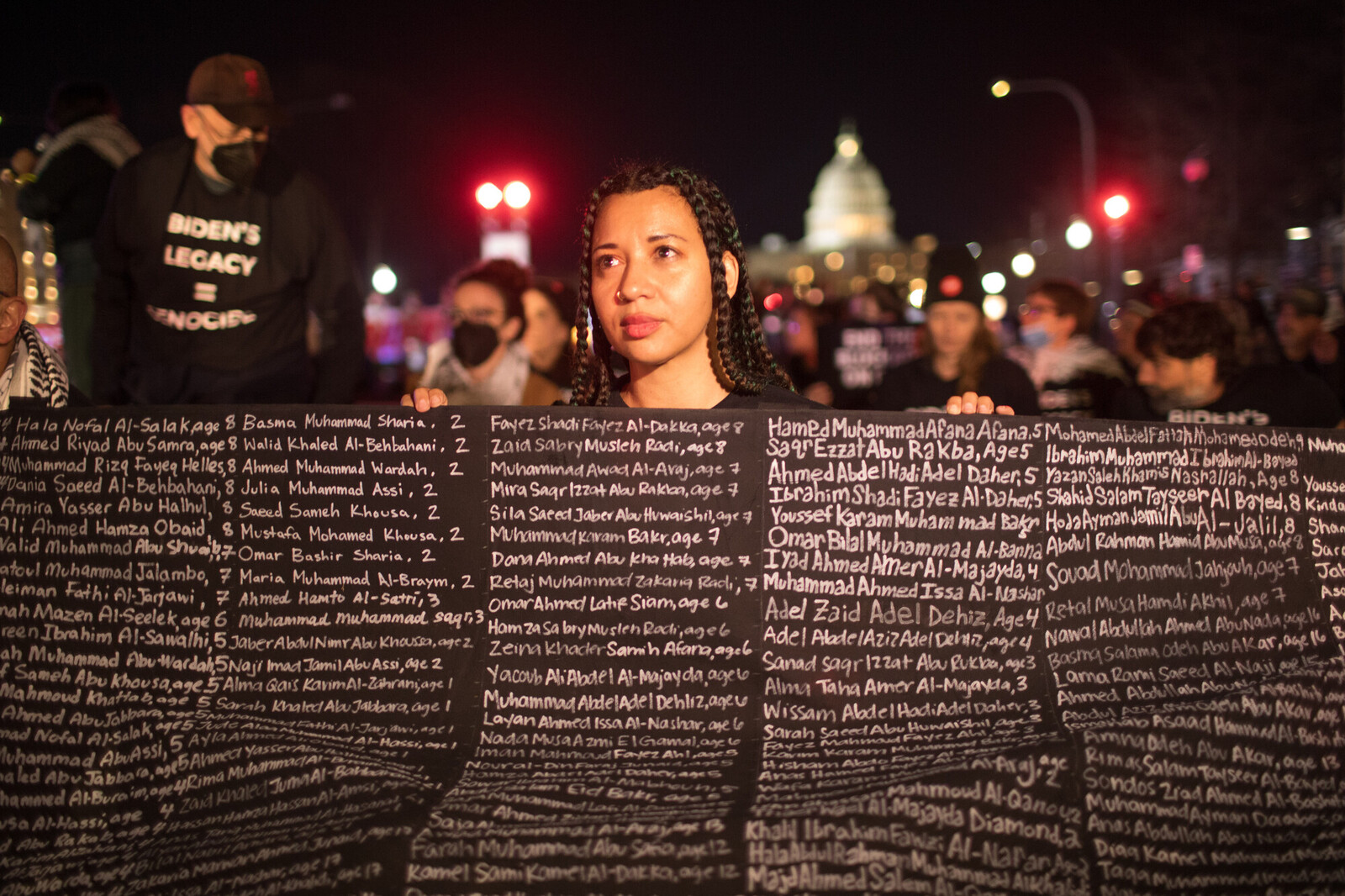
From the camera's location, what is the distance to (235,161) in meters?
4.32

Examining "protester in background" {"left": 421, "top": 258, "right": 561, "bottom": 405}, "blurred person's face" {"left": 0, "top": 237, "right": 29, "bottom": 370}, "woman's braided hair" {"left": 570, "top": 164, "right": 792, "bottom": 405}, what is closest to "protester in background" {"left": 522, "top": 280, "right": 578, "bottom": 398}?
"protester in background" {"left": 421, "top": 258, "right": 561, "bottom": 405}

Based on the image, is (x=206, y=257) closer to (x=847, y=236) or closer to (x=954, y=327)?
(x=954, y=327)

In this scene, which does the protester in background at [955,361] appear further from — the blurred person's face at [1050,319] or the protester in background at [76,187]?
the protester in background at [76,187]

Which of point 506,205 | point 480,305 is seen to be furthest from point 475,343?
point 506,205

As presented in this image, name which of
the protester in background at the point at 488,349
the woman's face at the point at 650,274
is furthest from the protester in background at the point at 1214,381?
the protester in background at the point at 488,349

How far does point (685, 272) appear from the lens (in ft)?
10.1

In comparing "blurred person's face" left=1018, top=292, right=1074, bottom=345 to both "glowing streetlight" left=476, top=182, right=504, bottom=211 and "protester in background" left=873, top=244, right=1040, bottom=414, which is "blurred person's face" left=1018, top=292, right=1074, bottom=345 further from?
"glowing streetlight" left=476, top=182, right=504, bottom=211

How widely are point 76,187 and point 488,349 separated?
7.51 feet

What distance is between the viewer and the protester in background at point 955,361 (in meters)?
5.69

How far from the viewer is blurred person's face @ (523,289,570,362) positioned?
7.38m

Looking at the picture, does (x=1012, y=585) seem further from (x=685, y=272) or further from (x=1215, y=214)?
(x=1215, y=214)

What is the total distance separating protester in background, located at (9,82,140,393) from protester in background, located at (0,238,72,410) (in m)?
2.01

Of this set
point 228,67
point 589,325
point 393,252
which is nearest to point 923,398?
point 589,325

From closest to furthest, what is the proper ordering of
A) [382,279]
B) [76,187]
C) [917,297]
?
[76,187] → [917,297] → [382,279]
